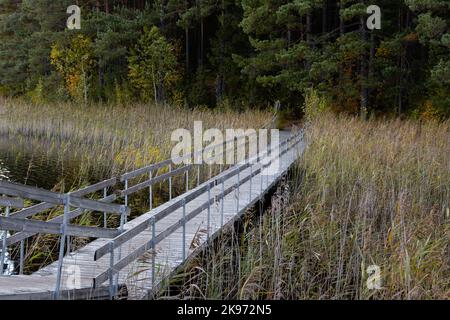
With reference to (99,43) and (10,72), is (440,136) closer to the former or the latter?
(99,43)

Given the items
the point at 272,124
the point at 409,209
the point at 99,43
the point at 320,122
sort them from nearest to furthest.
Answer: the point at 409,209
the point at 320,122
the point at 272,124
the point at 99,43

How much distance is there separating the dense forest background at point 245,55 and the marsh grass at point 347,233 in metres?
7.74

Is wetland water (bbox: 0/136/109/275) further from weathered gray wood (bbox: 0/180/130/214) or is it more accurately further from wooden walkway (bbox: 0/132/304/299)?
weathered gray wood (bbox: 0/180/130/214)

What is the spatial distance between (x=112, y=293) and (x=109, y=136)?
1249 centimetres

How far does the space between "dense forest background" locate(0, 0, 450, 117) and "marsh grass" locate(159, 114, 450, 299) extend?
7738 mm

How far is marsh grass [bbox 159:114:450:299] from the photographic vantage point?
5.94 metres

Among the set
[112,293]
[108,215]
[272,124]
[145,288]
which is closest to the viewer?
[112,293]

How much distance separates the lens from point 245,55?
31109mm

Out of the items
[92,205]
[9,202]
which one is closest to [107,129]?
[9,202]

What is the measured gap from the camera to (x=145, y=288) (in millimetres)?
5754

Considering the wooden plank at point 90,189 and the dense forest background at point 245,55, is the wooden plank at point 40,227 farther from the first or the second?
the dense forest background at point 245,55

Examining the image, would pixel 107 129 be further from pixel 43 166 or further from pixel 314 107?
pixel 314 107

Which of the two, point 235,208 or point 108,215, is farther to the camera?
point 108,215
